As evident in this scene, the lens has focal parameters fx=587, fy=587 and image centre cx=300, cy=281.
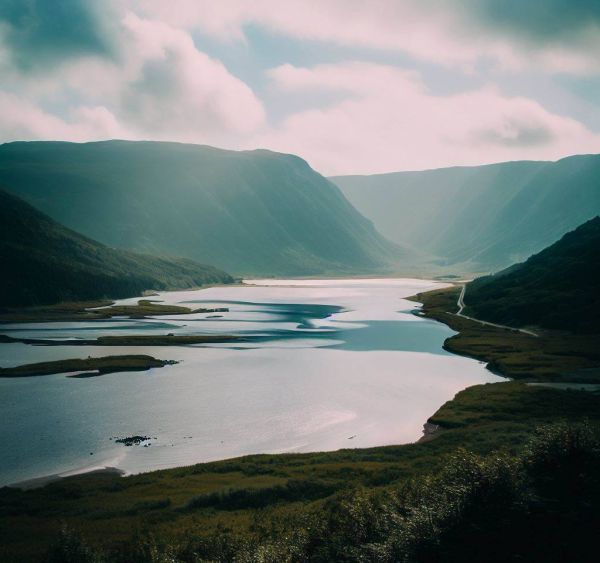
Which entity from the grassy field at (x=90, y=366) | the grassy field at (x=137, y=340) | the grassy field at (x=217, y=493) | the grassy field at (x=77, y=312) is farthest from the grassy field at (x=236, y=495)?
the grassy field at (x=77, y=312)

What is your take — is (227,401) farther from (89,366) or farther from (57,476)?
(89,366)

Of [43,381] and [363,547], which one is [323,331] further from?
[363,547]

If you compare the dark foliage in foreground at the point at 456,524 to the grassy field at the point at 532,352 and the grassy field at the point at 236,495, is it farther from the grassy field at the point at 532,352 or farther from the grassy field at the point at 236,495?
the grassy field at the point at 532,352

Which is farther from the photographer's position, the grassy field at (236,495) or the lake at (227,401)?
the lake at (227,401)

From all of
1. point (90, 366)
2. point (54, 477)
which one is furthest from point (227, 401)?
point (90, 366)

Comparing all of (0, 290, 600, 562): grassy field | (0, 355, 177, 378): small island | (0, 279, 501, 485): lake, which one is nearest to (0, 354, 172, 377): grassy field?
(0, 355, 177, 378): small island

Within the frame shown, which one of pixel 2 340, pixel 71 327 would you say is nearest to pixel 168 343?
pixel 2 340

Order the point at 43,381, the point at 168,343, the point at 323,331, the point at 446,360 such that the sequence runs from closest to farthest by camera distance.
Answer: the point at 43,381 → the point at 446,360 → the point at 168,343 → the point at 323,331
